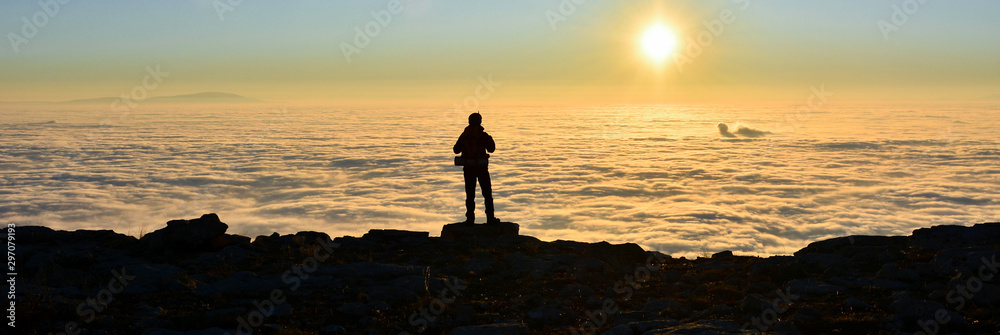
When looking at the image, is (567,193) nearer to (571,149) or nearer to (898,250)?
(571,149)

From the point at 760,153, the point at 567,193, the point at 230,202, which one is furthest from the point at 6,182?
the point at 760,153

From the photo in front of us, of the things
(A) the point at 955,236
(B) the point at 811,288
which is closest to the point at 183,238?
(B) the point at 811,288

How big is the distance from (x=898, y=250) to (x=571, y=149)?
14233 cm

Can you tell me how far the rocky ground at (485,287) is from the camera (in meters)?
6.34

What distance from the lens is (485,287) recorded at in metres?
8.40

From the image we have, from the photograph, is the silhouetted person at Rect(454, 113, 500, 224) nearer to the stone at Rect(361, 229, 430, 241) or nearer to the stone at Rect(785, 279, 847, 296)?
the stone at Rect(361, 229, 430, 241)

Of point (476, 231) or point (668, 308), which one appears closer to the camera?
point (668, 308)

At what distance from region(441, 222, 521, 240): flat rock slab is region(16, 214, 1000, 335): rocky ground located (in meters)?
0.90

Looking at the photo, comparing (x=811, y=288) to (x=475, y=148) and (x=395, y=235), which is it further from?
(x=395, y=235)

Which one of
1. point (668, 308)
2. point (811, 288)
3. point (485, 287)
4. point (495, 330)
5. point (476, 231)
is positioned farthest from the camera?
point (476, 231)

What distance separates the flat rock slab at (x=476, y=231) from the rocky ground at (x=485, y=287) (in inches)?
35.5

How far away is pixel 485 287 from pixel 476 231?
404cm

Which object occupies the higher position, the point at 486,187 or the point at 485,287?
the point at 486,187

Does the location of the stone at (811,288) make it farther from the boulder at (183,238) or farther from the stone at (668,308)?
the boulder at (183,238)
